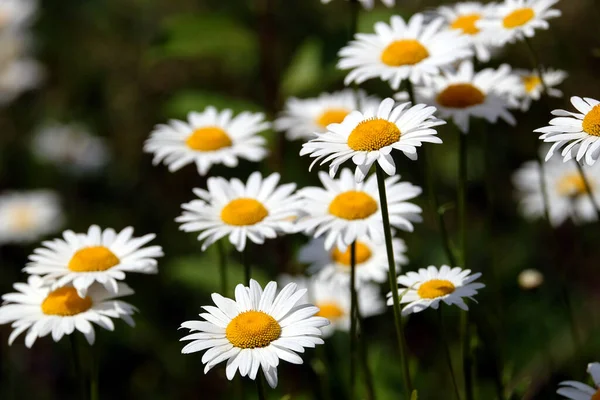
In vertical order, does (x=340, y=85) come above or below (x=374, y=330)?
above

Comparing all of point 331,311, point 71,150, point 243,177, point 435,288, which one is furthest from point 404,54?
point 71,150

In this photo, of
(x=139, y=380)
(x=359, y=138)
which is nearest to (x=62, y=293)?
(x=359, y=138)

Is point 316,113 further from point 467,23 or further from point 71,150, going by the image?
point 71,150

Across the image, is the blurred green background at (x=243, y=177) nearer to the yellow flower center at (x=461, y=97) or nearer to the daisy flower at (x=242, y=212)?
the yellow flower center at (x=461, y=97)

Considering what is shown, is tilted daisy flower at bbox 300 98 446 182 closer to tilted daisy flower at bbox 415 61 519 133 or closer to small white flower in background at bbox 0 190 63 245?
tilted daisy flower at bbox 415 61 519 133

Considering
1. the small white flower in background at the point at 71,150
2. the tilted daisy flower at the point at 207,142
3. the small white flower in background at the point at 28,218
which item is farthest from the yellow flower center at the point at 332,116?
the small white flower in background at the point at 71,150

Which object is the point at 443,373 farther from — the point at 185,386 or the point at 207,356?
the point at 207,356
